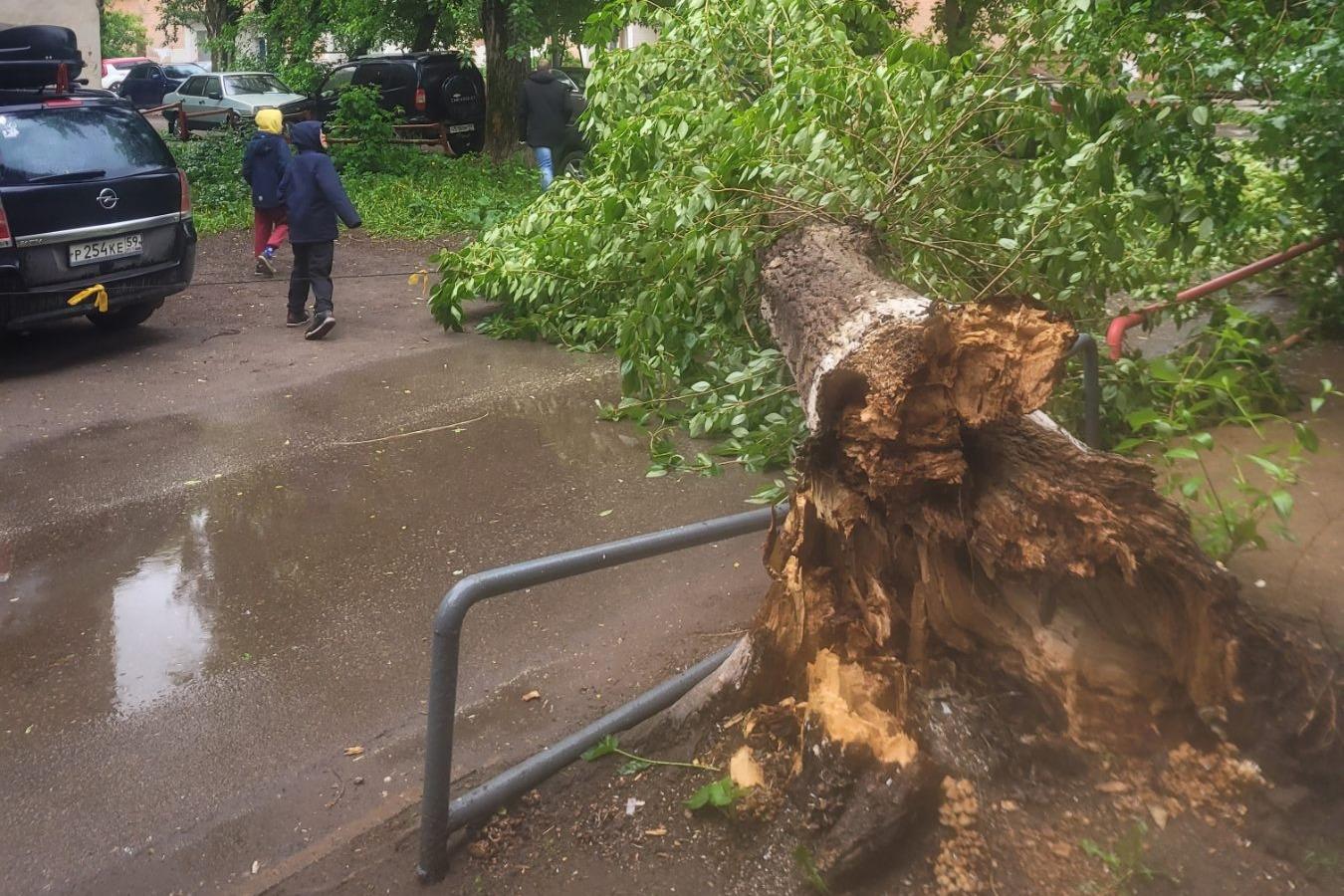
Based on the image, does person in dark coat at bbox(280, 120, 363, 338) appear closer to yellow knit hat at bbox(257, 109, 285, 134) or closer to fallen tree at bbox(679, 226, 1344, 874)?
yellow knit hat at bbox(257, 109, 285, 134)

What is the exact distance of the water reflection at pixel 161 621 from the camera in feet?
14.5

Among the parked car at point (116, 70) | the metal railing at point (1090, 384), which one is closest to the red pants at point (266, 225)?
the metal railing at point (1090, 384)

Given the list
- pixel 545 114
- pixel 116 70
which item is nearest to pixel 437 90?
pixel 545 114

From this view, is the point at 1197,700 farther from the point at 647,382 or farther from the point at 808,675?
the point at 647,382

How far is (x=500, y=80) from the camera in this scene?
17719 mm

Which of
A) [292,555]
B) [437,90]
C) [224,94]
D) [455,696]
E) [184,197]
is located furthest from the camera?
[224,94]

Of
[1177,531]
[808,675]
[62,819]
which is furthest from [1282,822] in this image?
[62,819]

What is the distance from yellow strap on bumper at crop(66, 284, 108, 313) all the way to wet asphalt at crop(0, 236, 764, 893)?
0.48m

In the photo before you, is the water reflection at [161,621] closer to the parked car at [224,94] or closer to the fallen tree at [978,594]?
the fallen tree at [978,594]

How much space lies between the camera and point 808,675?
3.11m

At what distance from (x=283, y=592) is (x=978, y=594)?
126 inches

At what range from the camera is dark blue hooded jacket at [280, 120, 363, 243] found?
30.8 feet

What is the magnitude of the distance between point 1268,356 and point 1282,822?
3793 millimetres

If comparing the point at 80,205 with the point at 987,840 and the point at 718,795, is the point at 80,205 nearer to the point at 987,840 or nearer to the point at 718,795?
the point at 718,795
